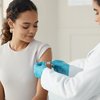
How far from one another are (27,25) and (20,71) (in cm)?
25

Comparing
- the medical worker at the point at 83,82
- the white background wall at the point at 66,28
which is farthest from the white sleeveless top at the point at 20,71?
the white background wall at the point at 66,28

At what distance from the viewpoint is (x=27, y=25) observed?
148 cm

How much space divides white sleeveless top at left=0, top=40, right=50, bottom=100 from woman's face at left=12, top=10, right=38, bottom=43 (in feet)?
0.20

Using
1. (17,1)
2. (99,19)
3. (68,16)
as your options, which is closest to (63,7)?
(68,16)

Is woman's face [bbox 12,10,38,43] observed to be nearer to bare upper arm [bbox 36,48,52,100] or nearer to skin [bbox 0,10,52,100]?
skin [bbox 0,10,52,100]

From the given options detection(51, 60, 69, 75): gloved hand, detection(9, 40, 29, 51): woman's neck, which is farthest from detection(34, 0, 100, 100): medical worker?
detection(9, 40, 29, 51): woman's neck

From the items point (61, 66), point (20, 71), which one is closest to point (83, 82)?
point (61, 66)

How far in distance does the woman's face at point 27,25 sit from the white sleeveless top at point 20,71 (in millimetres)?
62

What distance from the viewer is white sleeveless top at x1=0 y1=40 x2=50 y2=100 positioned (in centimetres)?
146

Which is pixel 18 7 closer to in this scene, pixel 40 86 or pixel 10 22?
pixel 10 22

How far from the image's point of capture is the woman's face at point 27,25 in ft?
4.82

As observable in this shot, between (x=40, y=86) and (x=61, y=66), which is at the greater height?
(x=61, y=66)

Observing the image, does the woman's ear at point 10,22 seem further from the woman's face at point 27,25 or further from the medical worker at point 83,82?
the medical worker at point 83,82

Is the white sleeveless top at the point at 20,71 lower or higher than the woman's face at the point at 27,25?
lower
